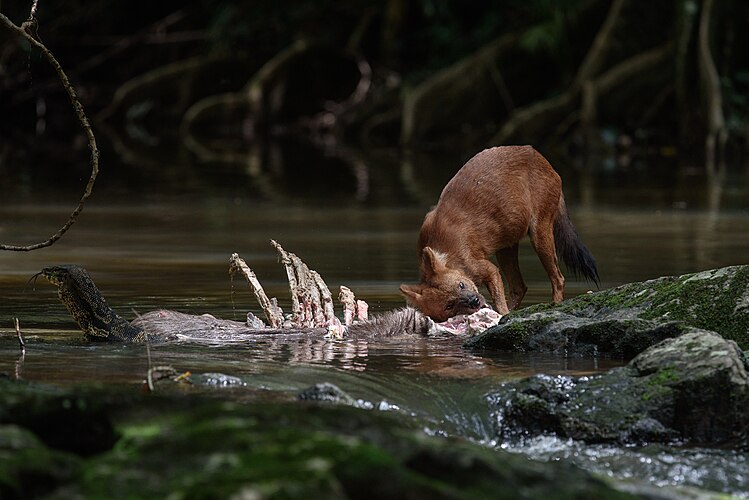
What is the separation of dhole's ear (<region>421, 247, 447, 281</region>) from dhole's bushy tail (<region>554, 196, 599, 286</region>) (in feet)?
3.45

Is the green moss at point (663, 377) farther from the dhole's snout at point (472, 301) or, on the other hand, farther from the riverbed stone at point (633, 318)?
the dhole's snout at point (472, 301)

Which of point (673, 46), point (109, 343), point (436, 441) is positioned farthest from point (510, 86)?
point (436, 441)

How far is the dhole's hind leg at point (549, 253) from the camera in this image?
31.0 feet

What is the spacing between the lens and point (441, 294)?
8.75 m

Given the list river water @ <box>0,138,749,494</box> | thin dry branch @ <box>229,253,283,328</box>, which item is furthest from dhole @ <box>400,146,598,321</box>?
thin dry branch @ <box>229,253,283,328</box>

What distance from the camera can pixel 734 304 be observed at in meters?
6.95

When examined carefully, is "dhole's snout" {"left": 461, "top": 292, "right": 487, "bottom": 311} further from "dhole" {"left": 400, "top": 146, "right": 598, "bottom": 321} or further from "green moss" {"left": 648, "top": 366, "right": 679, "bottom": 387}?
"green moss" {"left": 648, "top": 366, "right": 679, "bottom": 387}

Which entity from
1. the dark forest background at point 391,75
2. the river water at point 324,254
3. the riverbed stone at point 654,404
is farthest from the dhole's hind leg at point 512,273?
the dark forest background at point 391,75

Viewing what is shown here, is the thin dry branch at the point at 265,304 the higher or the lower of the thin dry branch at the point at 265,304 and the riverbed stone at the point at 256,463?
the higher

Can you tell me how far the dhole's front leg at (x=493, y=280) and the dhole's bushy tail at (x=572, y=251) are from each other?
62cm

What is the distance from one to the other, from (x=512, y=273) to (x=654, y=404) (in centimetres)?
425

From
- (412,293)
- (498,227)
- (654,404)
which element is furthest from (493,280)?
(654,404)

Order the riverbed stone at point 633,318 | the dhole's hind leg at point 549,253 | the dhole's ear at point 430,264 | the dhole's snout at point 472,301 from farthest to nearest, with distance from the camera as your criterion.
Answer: the dhole's hind leg at point 549,253, the dhole's ear at point 430,264, the dhole's snout at point 472,301, the riverbed stone at point 633,318

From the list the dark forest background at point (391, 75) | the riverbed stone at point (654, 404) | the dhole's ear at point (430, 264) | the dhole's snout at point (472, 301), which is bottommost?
the riverbed stone at point (654, 404)
